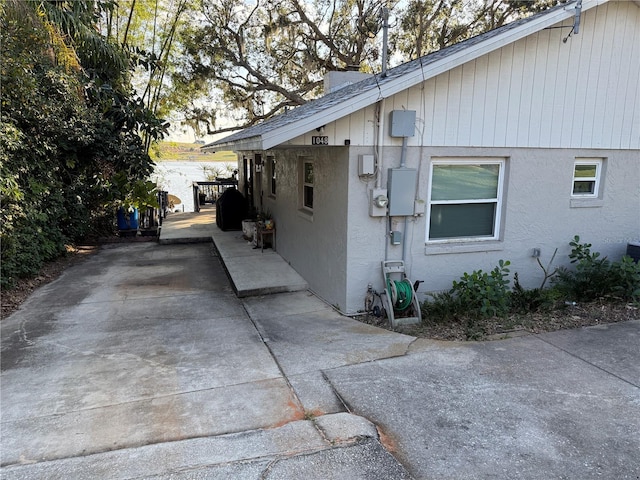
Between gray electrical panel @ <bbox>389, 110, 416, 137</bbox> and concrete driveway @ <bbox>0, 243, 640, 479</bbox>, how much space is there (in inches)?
98.8

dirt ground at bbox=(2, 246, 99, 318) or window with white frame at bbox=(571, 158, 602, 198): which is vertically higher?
window with white frame at bbox=(571, 158, 602, 198)

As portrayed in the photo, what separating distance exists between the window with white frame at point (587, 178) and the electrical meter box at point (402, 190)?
2.76 metres

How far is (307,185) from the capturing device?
299 inches

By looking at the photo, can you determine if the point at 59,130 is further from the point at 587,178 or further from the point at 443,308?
the point at 587,178

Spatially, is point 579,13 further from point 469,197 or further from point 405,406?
point 405,406

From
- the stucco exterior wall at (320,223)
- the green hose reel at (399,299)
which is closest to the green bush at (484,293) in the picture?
the green hose reel at (399,299)

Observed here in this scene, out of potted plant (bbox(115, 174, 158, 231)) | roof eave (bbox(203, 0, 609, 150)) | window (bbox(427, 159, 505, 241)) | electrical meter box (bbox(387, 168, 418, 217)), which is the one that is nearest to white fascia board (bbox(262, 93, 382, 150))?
roof eave (bbox(203, 0, 609, 150))

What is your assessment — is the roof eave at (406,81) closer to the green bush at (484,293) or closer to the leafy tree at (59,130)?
the green bush at (484,293)

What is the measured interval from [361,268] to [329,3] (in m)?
14.1

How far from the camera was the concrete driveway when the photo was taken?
298 cm

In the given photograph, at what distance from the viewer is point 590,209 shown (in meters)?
6.72

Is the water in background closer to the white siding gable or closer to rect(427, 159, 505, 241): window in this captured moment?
rect(427, 159, 505, 241): window

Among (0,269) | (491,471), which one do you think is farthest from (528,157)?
(0,269)

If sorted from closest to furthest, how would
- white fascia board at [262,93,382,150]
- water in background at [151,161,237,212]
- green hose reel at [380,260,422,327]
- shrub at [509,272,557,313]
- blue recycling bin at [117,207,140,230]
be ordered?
1. white fascia board at [262,93,382,150]
2. green hose reel at [380,260,422,327]
3. shrub at [509,272,557,313]
4. blue recycling bin at [117,207,140,230]
5. water in background at [151,161,237,212]
